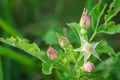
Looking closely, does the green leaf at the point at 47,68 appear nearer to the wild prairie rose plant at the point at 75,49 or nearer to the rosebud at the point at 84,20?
the wild prairie rose plant at the point at 75,49

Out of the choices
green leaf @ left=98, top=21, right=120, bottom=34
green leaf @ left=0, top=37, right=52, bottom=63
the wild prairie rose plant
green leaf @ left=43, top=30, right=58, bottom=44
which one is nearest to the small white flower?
the wild prairie rose plant

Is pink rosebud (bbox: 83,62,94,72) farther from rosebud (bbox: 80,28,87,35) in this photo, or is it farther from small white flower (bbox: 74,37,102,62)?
rosebud (bbox: 80,28,87,35)

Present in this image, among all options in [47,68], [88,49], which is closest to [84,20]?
[88,49]

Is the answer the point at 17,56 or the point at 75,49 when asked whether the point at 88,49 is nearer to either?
the point at 75,49

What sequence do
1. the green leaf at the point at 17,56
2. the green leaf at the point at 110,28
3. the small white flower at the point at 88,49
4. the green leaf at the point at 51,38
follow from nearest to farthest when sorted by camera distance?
1. the small white flower at the point at 88,49
2. the green leaf at the point at 110,28
3. the green leaf at the point at 17,56
4. the green leaf at the point at 51,38

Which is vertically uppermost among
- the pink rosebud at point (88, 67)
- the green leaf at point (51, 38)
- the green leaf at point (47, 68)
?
the green leaf at point (51, 38)

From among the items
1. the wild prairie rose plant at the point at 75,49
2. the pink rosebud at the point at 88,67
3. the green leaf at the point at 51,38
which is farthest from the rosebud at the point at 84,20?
the green leaf at the point at 51,38

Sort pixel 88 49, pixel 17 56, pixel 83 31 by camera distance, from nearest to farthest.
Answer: pixel 88 49 < pixel 83 31 < pixel 17 56

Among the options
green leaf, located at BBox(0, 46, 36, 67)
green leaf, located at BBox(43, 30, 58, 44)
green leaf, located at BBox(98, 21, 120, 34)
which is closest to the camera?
green leaf, located at BBox(98, 21, 120, 34)

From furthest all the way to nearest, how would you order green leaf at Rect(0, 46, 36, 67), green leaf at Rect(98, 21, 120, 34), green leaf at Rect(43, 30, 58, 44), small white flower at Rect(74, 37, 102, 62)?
green leaf at Rect(43, 30, 58, 44) → green leaf at Rect(0, 46, 36, 67) → green leaf at Rect(98, 21, 120, 34) → small white flower at Rect(74, 37, 102, 62)

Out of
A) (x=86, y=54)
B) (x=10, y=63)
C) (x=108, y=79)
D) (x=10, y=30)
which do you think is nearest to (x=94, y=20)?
(x=86, y=54)

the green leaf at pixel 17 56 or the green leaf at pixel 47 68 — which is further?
the green leaf at pixel 17 56
